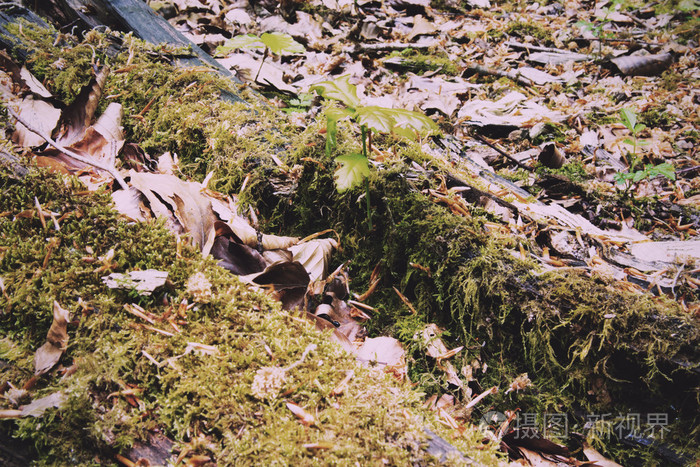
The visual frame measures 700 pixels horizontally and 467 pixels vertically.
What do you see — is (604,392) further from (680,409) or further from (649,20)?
(649,20)

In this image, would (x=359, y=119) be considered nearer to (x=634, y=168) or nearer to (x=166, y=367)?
(x=166, y=367)

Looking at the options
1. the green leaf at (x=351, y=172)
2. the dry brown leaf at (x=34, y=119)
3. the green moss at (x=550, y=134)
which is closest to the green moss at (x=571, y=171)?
the green moss at (x=550, y=134)

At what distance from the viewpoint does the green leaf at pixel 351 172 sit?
1.79 meters

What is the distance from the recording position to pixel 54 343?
1.36m

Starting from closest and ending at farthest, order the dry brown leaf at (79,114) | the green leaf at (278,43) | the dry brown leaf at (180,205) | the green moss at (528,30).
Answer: the dry brown leaf at (180,205)
the dry brown leaf at (79,114)
the green leaf at (278,43)
the green moss at (528,30)

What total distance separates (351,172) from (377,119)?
286mm

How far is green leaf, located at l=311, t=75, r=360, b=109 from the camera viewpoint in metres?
1.87

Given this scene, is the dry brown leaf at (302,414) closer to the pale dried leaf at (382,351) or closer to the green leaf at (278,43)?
the pale dried leaf at (382,351)

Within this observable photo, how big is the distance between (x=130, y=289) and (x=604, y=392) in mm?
2385

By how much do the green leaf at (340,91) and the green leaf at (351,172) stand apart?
0.28 meters

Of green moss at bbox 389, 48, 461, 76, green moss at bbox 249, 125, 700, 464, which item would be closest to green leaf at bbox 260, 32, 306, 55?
green moss at bbox 249, 125, 700, 464

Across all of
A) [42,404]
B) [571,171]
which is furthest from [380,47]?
[42,404]

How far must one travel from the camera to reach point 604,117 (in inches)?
173

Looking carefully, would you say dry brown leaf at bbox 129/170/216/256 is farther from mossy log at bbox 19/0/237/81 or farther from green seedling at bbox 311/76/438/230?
mossy log at bbox 19/0/237/81
